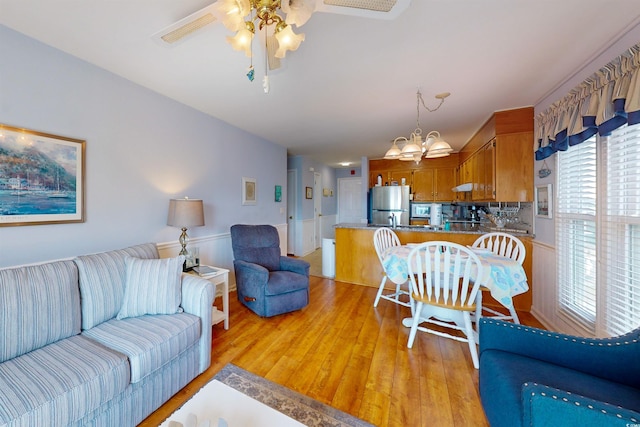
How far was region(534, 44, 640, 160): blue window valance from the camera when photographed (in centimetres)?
139

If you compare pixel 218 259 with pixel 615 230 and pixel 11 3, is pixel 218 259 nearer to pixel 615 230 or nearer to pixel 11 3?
pixel 11 3

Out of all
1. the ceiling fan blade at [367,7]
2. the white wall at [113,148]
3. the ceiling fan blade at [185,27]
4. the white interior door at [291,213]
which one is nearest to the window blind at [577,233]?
the ceiling fan blade at [367,7]

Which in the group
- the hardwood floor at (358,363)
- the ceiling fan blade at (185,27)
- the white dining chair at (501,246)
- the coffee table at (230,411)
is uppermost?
the ceiling fan blade at (185,27)

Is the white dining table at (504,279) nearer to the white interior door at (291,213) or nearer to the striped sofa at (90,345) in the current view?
the striped sofa at (90,345)

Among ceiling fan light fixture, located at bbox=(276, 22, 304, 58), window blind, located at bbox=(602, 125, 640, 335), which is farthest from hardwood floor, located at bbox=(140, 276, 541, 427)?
ceiling fan light fixture, located at bbox=(276, 22, 304, 58)

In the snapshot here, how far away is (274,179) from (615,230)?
4130 mm

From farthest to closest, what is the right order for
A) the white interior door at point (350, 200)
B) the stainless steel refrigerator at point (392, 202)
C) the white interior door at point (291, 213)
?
the white interior door at point (350, 200), the white interior door at point (291, 213), the stainless steel refrigerator at point (392, 202)

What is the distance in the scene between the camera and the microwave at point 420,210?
5457mm

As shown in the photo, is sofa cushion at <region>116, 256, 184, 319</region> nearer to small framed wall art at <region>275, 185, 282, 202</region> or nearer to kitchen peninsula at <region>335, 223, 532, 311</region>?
kitchen peninsula at <region>335, 223, 532, 311</region>

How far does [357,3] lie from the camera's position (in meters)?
1.00

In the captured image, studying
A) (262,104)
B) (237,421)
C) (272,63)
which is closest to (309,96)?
(262,104)

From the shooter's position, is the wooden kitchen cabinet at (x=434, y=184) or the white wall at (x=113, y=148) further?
the wooden kitchen cabinet at (x=434, y=184)

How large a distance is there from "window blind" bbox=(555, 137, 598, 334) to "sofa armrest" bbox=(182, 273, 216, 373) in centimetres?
292

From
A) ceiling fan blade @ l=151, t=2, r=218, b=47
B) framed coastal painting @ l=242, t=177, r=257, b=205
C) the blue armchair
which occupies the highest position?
ceiling fan blade @ l=151, t=2, r=218, b=47
